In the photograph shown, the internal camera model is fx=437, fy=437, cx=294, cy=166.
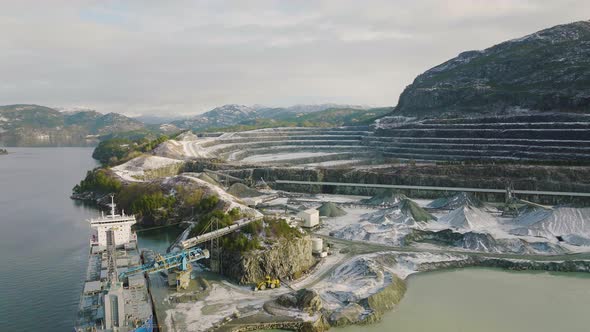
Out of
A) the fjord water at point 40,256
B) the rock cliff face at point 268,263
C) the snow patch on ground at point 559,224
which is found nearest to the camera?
the fjord water at point 40,256

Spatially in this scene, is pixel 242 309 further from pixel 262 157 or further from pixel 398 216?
pixel 262 157

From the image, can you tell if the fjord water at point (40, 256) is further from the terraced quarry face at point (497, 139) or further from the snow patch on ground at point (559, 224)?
Result: the terraced quarry face at point (497, 139)

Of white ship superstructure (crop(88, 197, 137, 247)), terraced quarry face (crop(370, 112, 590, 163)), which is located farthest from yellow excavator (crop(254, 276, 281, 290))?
terraced quarry face (crop(370, 112, 590, 163))

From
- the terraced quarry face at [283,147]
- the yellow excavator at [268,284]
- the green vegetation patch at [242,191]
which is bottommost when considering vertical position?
the yellow excavator at [268,284]

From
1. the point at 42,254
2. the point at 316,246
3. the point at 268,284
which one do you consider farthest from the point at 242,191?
the point at 268,284

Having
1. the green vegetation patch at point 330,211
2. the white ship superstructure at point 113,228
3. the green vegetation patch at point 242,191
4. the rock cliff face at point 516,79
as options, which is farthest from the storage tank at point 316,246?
the rock cliff face at point 516,79

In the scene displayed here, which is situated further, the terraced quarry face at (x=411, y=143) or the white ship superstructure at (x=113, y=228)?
the terraced quarry face at (x=411, y=143)

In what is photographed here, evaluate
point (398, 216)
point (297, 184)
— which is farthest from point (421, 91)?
point (398, 216)

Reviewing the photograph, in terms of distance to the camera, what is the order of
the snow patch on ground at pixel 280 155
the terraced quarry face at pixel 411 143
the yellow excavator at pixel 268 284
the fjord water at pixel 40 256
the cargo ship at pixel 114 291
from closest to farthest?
the cargo ship at pixel 114 291 < the fjord water at pixel 40 256 < the yellow excavator at pixel 268 284 < the terraced quarry face at pixel 411 143 < the snow patch on ground at pixel 280 155
